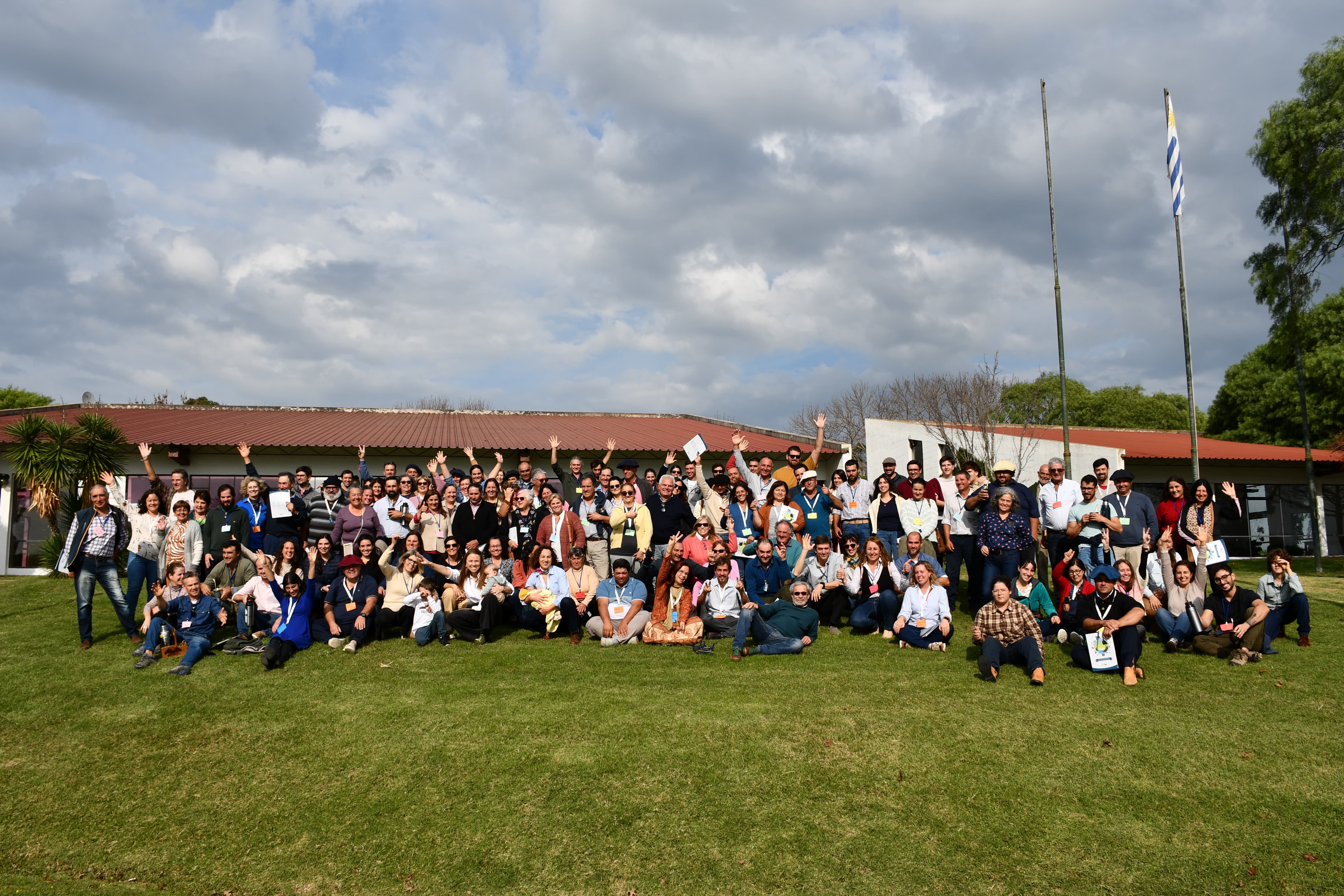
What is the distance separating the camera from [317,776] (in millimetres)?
5059

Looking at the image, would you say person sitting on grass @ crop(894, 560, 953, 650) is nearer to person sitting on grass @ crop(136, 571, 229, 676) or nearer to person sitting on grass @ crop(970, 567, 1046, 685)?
person sitting on grass @ crop(970, 567, 1046, 685)

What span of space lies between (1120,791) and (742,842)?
2447mm

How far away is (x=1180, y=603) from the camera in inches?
301

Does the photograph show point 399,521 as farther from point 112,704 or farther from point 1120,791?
point 1120,791

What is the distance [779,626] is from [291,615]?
16.8ft

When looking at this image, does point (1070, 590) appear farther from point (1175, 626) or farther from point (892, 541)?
point (892, 541)

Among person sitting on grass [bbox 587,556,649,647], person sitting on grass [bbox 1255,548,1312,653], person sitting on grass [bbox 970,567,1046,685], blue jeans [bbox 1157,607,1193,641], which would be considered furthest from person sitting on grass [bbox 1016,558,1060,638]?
person sitting on grass [bbox 587,556,649,647]

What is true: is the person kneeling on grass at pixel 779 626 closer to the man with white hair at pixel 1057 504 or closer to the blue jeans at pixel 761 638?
the blue jeans at pixel 761 638

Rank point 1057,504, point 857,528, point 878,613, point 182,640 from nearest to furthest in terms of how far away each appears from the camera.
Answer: point 182,640, point 878,613, point 1057,504, point 857,528

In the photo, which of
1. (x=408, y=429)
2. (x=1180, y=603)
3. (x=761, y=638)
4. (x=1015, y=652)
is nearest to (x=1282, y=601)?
(x=1180, y=603)

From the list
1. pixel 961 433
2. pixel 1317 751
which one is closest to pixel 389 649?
pixel 1317 751

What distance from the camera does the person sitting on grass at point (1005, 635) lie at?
6648 millimetres

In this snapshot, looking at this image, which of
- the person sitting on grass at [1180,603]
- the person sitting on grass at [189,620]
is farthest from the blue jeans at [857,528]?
the person sitting on grass at [189,620]

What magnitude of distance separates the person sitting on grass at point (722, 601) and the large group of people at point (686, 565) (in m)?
0.02
